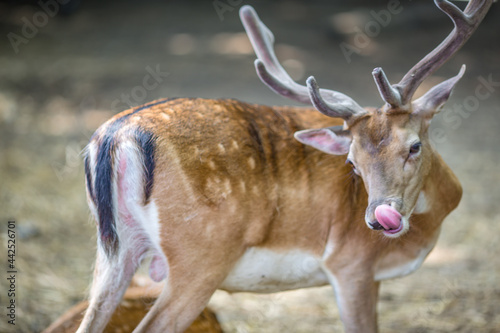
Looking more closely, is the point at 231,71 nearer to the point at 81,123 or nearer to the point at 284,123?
the point at 81,123

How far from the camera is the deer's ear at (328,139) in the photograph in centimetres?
298

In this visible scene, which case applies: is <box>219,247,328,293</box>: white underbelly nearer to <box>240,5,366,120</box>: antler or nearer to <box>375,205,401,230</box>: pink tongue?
<box>375,205,401,230</box>: pink tongue

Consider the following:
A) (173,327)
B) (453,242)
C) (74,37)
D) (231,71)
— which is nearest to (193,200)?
(173,327)

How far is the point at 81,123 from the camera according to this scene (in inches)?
309

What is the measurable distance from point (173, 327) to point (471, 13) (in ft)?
6.86

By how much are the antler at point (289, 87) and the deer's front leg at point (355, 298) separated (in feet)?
2.83

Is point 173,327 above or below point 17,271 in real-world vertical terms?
above

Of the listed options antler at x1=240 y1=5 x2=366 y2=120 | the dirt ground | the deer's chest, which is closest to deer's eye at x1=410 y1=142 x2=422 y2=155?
antler at x1=240 y1=5 x2=366 y2=120

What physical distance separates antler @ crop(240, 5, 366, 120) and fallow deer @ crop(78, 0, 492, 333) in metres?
0.01

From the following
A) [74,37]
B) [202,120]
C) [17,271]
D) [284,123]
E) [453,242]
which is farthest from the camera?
[74,37]

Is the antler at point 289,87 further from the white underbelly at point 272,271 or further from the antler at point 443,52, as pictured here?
the white underbelly at point 272,271

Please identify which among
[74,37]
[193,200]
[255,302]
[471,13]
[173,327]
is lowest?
[74,37]

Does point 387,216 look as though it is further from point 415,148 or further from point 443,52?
point 443,52

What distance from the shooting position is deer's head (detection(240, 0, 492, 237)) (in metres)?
2.68
